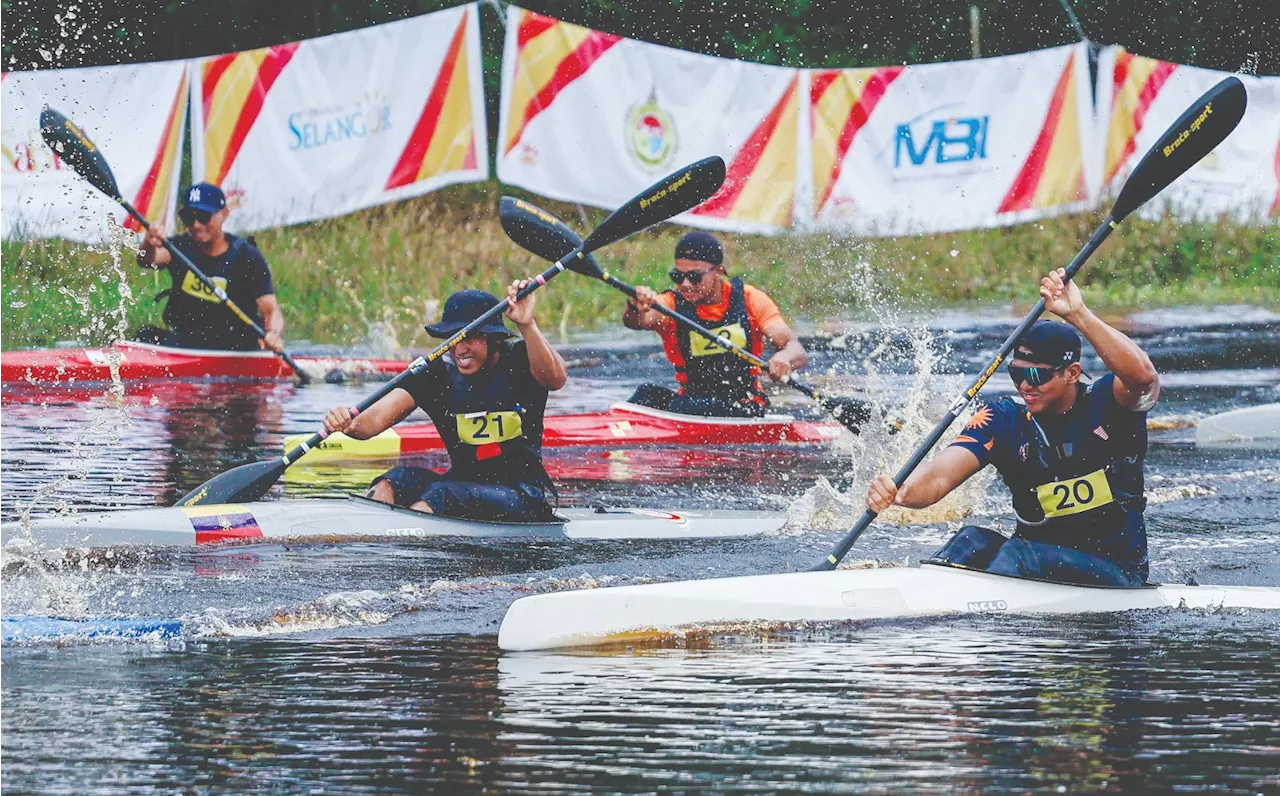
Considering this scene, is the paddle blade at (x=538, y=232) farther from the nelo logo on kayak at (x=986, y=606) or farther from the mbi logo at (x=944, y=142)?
the mbi logo at (x=944, y=142)

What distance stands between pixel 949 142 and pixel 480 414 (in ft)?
37.8

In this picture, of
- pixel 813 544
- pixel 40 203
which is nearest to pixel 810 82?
pixel 40 203

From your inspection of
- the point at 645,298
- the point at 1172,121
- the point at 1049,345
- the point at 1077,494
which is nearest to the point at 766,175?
the point at 1172,121

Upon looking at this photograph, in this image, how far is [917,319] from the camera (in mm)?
19578

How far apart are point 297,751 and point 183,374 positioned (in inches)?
371

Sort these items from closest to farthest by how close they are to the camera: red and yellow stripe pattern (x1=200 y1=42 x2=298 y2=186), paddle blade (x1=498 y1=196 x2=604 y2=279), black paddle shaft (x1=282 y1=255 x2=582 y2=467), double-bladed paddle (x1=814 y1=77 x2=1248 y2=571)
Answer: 1. double-bladed paddle (x1=814 y1=77 x2=1248 y2=571)
2. black paddle shaft (x1=282 y1=255 x2=582 y2=467)
3. paddle blade (x1=498 y1=196 x2=604 y2=279)
4. red and yellow stripe pattern (x1=200 y1=42 x2=298 y2=186)

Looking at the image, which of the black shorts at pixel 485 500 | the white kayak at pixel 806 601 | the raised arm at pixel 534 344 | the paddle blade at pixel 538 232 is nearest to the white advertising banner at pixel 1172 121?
the paddle blade at pixel 538 232

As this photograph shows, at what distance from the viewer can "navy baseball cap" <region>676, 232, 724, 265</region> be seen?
38.4ft

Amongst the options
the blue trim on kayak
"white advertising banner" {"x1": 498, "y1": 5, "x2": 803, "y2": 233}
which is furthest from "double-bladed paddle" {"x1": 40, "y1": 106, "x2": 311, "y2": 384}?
the blue trim on kayak

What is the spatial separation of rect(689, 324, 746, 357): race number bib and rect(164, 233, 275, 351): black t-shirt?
3566 millimetres

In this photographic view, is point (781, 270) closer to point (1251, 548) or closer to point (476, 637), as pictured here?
point (1251, 548)

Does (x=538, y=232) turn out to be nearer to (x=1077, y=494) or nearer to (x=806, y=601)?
(x=806, y=601)

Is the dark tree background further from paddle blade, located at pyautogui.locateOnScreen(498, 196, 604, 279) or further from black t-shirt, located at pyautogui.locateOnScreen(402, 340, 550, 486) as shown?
black t-shirt, located at pyautogui.locateOnScreen(402, 340, 550, 486)

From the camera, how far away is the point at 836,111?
1939cm
